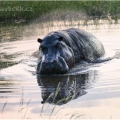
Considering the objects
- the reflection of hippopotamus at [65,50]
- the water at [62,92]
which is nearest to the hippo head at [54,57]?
the reflection of hippopotamus at [65,50]

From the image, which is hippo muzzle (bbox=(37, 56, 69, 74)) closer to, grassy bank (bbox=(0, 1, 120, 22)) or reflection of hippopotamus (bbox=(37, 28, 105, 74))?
reflection of hippopotamus (bbox=(37, 28, 105, 74))

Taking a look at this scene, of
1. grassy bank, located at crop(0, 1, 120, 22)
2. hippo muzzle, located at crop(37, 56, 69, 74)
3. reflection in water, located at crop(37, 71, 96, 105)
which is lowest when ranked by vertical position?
reflection in water, located at crop(37, 71, 96, 105)

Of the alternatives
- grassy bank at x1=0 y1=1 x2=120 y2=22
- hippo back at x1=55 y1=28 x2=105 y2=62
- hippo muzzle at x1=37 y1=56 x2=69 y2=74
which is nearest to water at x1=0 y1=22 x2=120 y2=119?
hippo muzzle at x1=37 y1=56 x2=69 y2=74

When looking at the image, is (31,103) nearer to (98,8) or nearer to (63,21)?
(63,21)

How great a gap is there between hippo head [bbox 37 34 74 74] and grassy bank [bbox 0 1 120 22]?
11567 millimetres

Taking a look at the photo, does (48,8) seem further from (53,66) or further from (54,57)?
(53,66)

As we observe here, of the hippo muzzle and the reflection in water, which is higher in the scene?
the hippo muzzle

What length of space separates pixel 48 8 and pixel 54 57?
44.1ft

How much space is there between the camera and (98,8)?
21.9 meters

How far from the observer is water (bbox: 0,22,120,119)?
6.03 metres

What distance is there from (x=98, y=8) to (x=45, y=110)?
1625 cm

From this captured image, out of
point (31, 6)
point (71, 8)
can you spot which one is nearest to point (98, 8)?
point (71, 8)

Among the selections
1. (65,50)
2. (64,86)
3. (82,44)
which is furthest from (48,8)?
(64,86)

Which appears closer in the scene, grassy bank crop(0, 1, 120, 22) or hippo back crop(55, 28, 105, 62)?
hippo back crop(55, 28, 105, 62)
